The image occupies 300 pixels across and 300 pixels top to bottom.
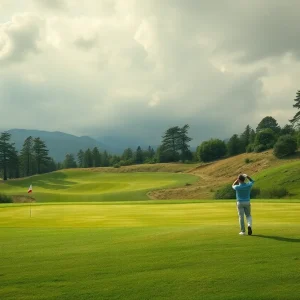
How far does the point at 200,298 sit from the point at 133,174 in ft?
302

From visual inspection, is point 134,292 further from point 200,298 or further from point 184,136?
point 184,136

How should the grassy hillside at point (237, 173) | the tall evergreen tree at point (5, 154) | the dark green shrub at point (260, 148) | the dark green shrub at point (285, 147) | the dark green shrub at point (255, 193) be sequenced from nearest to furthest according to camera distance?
the dark green shrub at point (255, 193)
the grassy hillside at point (237, 173)
the dark green shrub at point (285, 147)
the dark green shrub at point (260, 148)
the tall evergreen tree at point (5, 154)

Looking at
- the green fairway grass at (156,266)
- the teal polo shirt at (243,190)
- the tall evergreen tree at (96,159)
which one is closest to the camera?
the green fairway grass at (156,266)

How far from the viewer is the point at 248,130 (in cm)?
16088

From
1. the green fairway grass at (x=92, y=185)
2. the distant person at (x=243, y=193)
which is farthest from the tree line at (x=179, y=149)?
the distant person at (x=243, y=193)

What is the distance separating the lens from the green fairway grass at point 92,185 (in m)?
67.0

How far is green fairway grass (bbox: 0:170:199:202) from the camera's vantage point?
67.0 meters

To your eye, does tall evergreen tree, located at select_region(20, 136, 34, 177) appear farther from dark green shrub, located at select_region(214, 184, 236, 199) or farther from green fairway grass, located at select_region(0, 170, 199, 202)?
dark green shrub, located at select_region(214, 184, 236, 199)

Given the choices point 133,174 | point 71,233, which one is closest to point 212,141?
point 133,174

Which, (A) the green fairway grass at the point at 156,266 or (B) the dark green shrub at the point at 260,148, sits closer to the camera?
(A) the green fairway grass at the point at 156,266

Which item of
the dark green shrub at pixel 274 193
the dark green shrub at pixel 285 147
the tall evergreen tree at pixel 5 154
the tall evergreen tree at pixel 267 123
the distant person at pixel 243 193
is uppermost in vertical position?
the tall evergreen tree at pixel 267 123

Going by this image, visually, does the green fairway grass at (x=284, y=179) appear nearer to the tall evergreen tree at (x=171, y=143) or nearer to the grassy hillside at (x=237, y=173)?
the grassy hillside at (x=237, y=173)

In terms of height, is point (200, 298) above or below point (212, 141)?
below

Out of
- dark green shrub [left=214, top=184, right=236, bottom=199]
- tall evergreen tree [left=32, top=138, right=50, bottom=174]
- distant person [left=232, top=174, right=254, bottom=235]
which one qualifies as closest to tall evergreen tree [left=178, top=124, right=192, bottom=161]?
tall evergreen tree [left=32, top=138, right=50, bottom=174]
